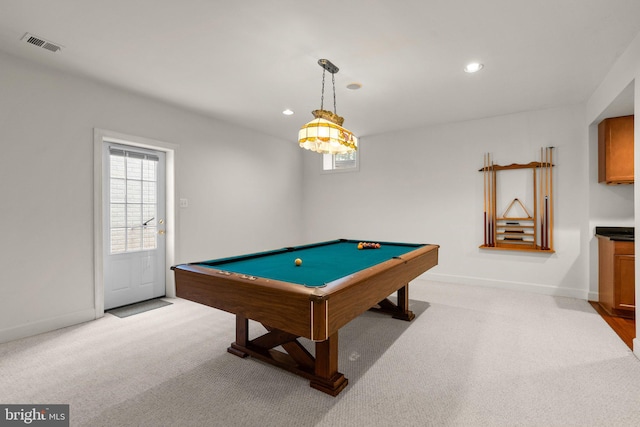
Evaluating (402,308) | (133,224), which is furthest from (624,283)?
(133,224)

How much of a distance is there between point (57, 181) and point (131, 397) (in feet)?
7.32

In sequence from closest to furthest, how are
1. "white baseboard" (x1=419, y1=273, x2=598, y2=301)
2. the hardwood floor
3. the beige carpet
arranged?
the beige carpet
the hardwood floor
"white baseboard" (x1=419, y1=273, x2=598, y2=301)

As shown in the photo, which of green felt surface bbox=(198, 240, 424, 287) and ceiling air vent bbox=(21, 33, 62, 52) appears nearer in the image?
green felt surface bbox=(198, 240, 424, 287)

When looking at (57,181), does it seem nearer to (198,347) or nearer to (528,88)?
(198,347)

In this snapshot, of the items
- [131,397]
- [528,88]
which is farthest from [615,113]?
[131,397]

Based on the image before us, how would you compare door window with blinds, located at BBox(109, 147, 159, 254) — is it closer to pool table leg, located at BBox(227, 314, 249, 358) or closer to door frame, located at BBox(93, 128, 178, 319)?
door frame, located at BBox(93, 128, 178, 319)

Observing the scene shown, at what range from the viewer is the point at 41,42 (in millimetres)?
2408

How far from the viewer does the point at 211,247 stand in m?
4.41

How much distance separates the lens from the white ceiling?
204 centimetres

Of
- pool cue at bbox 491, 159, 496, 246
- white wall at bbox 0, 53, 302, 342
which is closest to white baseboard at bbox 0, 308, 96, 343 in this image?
white wall at bbox 0, 53, 302, 342

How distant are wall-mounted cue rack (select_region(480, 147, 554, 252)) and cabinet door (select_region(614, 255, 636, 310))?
89cm

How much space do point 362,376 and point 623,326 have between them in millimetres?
2714

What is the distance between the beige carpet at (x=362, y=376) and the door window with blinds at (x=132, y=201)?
97cm

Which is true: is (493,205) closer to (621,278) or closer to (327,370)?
(621,278)
